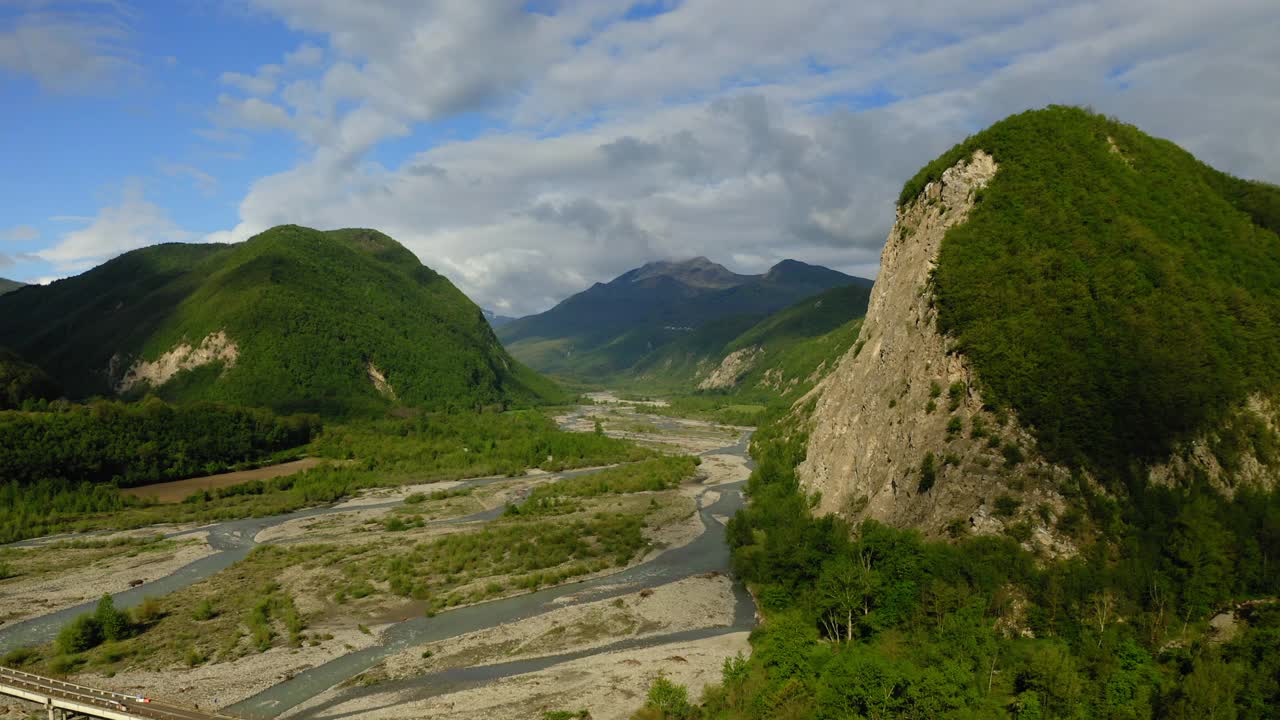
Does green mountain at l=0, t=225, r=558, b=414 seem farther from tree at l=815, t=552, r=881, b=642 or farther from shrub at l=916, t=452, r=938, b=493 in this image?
shrub at l=916, t=452, r=938, b=493

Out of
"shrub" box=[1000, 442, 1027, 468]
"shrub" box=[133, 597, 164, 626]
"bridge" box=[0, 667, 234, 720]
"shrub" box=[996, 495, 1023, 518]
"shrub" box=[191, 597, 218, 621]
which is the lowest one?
"shrub" box=[191, 597, 218, 621]

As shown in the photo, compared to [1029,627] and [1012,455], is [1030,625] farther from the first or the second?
[1012,455]

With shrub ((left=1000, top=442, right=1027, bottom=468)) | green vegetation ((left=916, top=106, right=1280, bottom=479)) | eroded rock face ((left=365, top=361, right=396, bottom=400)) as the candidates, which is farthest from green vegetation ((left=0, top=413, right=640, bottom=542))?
shrub ((left=1000, top=442, right=1027, bottom=468))

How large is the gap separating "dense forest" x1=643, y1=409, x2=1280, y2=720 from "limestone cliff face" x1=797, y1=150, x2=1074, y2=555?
10.8ft

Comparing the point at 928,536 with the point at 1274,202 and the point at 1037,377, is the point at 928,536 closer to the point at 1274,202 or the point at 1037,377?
the point at 1037,377

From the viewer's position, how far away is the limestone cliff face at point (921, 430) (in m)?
46.8

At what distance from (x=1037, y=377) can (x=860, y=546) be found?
19.0m

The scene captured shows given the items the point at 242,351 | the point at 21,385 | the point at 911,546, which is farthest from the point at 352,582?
the point at 242,351

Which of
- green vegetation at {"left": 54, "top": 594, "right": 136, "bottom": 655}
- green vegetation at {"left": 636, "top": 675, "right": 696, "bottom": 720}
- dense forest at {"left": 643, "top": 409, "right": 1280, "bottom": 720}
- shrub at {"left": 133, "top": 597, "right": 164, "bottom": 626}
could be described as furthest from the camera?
shrub at {"left": 133, "top": 597, "right": 164, "bottom": 626}

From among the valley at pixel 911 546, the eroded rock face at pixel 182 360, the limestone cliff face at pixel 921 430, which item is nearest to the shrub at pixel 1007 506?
the limestone cliff face at pixel 921 430

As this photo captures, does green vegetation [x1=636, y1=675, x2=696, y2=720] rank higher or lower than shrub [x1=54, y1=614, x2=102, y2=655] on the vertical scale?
lower

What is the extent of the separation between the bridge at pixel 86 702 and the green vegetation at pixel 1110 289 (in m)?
56.8

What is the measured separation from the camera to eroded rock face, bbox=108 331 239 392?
165m

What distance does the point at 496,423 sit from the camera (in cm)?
17438
